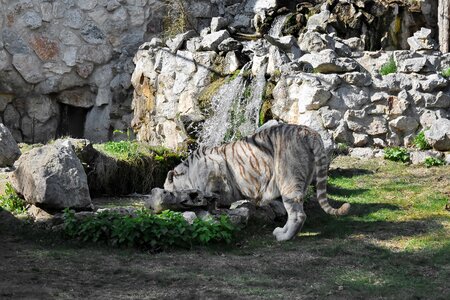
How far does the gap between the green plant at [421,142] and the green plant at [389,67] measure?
1191 millimetres

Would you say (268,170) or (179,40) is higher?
(179,40)

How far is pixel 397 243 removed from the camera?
6859mm

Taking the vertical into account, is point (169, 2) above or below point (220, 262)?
above

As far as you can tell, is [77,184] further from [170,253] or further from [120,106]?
[120,106]

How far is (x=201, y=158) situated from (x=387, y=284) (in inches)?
124

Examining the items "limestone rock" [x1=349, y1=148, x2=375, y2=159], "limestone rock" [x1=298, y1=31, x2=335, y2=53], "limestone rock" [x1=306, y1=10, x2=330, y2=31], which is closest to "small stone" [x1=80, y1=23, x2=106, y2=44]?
"limestone rock" [x1=306, y1=10, x2=330, y2=31]

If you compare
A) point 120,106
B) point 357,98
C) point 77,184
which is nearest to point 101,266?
point 77,184

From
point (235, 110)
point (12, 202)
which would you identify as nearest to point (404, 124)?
point (235, 110)

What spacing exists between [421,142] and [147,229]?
6.06 meters

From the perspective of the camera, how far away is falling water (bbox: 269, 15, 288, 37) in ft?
46.0

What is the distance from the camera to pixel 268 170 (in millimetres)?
7805

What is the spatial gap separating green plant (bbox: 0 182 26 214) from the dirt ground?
334 mm

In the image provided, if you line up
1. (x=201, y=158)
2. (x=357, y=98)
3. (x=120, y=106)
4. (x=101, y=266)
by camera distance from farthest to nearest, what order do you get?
(x=120, y=106) < (x=357, y=98) < (x=201, y=158) < (x=101, y=266)

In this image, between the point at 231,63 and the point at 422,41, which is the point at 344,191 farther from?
the point at 422,41
